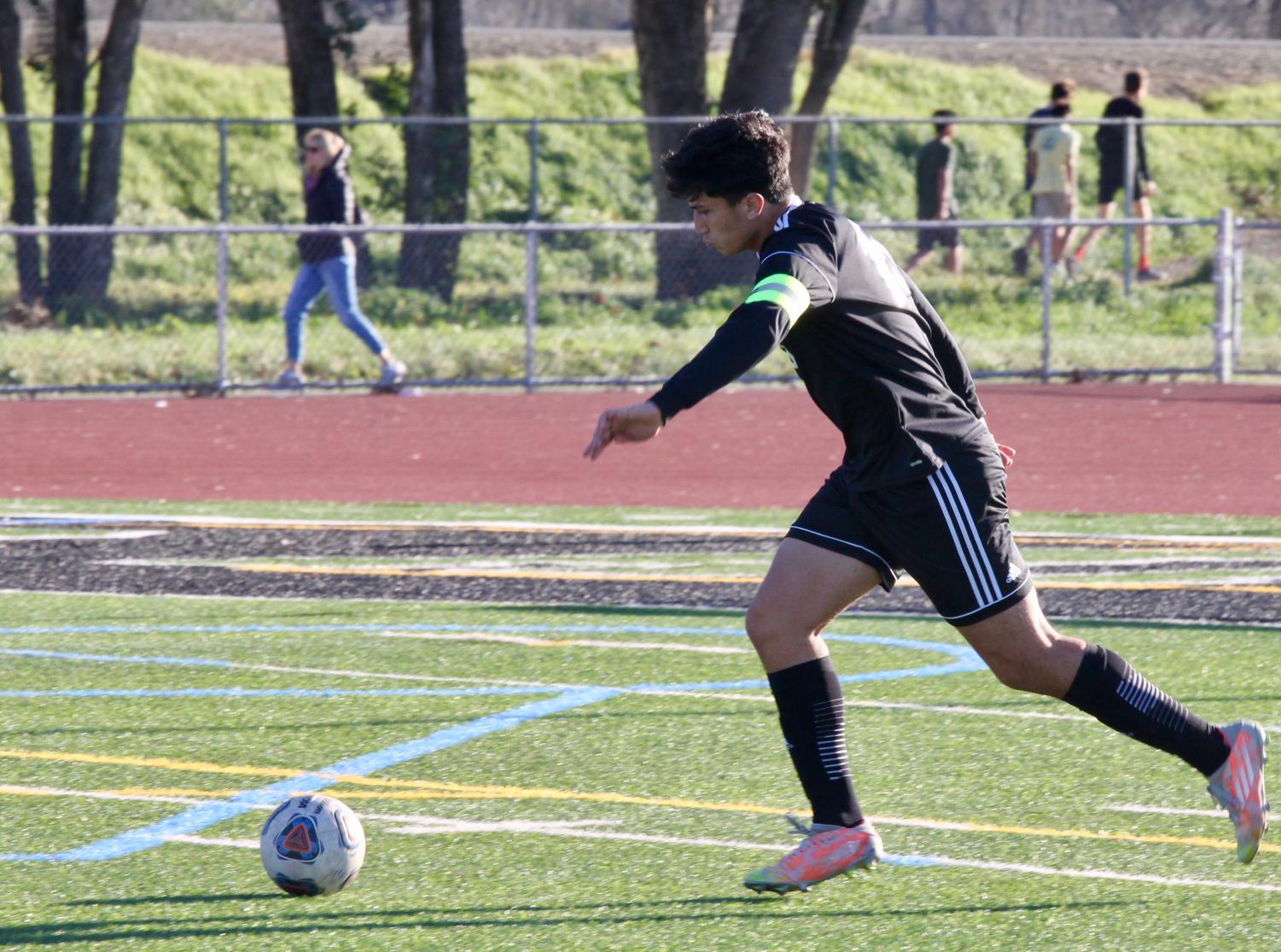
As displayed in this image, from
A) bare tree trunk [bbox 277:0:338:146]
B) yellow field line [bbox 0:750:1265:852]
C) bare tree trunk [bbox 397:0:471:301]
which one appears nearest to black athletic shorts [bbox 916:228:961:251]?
bare tree trunk [bbox 397:0:471:301]

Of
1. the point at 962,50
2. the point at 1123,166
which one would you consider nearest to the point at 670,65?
the point at 1123,166

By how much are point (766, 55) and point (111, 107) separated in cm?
792

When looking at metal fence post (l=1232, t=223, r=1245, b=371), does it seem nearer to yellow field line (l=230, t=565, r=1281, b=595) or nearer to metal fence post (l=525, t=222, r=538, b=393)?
metal fence post (l=525, t=222, r=538, b=393)

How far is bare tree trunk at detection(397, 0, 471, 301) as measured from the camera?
2612 cm

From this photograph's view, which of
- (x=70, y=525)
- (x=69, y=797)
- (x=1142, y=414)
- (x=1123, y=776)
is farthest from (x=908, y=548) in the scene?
(x=1142, y=414)

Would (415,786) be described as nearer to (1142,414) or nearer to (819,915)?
(819,915)

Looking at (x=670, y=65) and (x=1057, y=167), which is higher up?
(x=670, y=65)

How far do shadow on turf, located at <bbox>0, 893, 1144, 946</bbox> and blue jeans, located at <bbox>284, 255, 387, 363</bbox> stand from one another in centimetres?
1315

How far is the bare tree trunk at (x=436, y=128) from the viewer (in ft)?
85.7

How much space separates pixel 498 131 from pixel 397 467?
21209 mm

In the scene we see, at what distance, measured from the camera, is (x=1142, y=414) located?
58.2ft

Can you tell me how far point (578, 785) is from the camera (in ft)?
19.9

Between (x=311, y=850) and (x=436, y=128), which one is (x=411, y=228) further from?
(x=311, y=850)

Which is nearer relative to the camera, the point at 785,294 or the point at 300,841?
the point at 785,294
